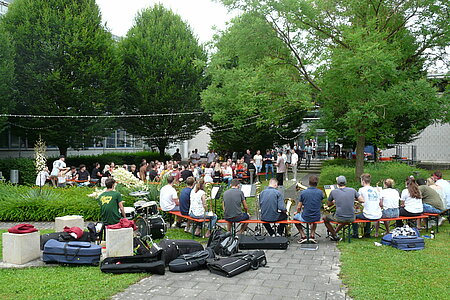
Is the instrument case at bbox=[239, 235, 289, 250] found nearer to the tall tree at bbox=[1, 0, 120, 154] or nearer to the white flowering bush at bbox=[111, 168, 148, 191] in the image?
the white flowering bush at bbox=[111, 168, 148, 191]

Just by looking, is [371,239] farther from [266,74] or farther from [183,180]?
[183,180]

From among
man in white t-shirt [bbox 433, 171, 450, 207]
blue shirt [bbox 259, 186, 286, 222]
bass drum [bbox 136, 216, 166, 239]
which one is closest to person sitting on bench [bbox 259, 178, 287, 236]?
blue shirt [bbox 259, 186, 286, 222]

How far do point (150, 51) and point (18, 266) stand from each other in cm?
2053

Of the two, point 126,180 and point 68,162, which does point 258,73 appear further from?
point 68,162

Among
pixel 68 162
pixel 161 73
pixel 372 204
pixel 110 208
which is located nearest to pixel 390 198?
pixel 372 204

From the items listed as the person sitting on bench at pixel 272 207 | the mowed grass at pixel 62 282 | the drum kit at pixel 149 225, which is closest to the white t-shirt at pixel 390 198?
the person sitting on bench at pixel 272 207

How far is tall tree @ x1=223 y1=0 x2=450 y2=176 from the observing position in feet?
43.9

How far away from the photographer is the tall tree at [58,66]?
21406 millimetres

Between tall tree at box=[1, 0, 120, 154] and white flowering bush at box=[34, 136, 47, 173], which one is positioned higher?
tall tree at box=[1, 0, 120, 154]

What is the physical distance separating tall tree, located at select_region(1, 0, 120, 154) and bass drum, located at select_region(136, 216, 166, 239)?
14.5 meters

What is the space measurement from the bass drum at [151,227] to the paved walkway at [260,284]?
255 cm

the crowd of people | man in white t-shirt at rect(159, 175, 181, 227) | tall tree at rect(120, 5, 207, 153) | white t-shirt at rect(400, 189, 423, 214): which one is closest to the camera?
white t-shirt at rect(400, 189, 423, 214)

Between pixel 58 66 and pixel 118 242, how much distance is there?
17.2 m

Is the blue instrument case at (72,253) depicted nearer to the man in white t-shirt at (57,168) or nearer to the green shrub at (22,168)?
the man in white t-shirt at (57,168)
